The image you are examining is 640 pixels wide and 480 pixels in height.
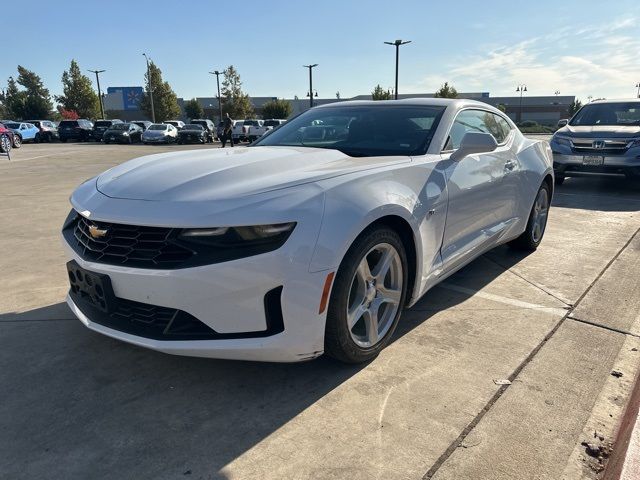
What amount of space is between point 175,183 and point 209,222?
47cm

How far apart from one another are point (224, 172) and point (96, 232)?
722mm

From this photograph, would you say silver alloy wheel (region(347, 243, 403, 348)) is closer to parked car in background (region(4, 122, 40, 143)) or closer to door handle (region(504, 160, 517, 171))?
door handle (region(504, 160, 517, 171))

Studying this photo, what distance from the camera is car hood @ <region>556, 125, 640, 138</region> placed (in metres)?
8.45

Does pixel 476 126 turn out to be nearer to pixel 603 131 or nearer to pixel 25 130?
pixel 603 131

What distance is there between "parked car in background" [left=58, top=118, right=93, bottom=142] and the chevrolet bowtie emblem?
38010mm

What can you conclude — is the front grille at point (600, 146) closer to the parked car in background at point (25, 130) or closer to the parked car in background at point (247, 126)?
the parked car in background at point (247, 126)

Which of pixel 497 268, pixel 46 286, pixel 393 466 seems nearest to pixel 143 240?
pixel 393 466

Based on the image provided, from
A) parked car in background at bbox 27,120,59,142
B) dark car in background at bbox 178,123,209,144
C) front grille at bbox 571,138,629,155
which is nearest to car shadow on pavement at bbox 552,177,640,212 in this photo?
front grille at bbox 571,138,629,155

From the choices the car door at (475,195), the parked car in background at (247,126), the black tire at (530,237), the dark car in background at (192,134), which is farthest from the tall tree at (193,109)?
the car door at (475,195)

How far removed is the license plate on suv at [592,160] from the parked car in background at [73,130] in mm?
35720

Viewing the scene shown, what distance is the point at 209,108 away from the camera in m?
79.2

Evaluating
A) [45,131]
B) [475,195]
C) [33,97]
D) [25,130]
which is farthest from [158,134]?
[33,97]

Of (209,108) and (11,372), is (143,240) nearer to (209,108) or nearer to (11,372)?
(11,372)

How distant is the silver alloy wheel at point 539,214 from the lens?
4941mm
